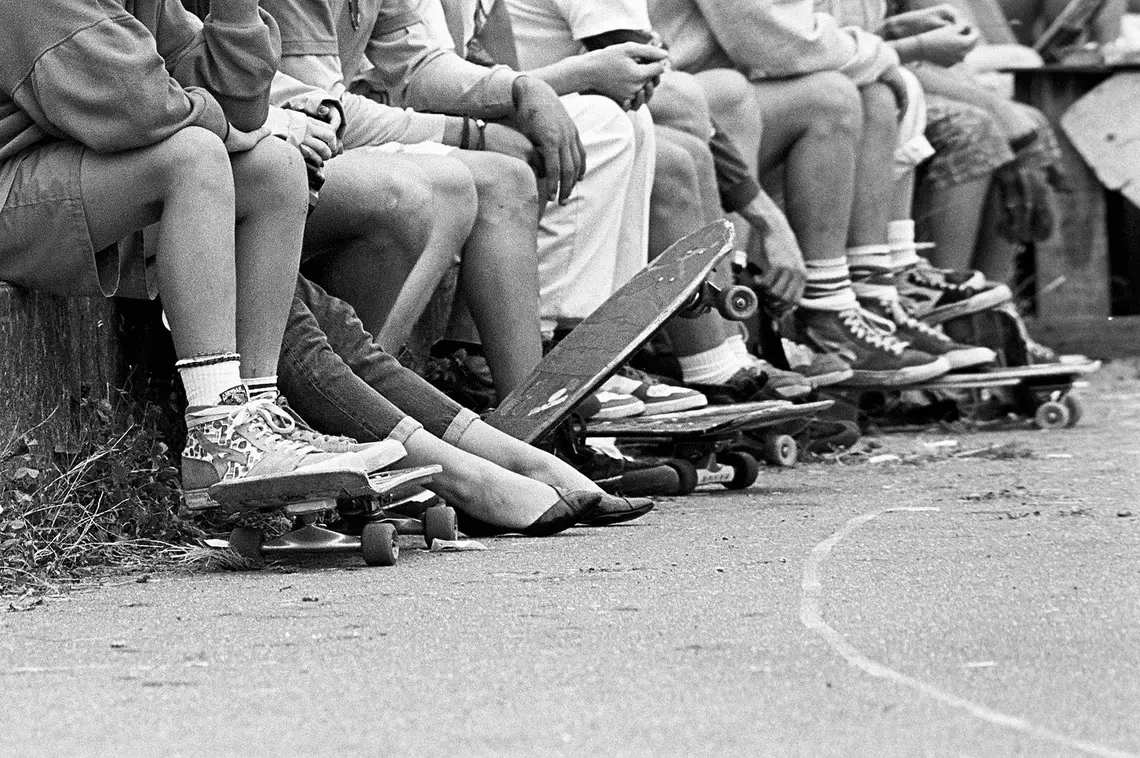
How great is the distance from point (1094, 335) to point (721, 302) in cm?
515

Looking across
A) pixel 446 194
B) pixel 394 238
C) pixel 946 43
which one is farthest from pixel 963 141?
pixel 394 238

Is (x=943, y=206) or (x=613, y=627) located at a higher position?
(x=613, y=627)

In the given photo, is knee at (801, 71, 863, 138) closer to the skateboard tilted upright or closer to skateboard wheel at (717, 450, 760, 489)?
skateboard wheel at (717, 450, 760, 489)

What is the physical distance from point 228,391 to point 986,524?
4.84ft

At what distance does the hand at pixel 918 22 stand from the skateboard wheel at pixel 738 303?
287 centimetres

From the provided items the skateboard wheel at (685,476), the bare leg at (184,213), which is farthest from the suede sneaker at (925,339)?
the bare leg at (184,213)

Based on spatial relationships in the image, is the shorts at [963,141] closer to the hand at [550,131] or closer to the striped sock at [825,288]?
the striped sock at [825,288]

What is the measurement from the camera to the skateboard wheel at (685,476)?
15.8 feet

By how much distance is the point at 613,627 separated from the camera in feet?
8.84

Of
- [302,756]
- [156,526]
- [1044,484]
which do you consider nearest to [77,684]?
[302,756]

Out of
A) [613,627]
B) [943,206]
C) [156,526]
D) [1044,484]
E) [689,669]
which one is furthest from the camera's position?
[943,206]

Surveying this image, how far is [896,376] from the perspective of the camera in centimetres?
631

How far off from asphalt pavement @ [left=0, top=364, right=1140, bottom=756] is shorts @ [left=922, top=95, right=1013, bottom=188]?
3695mm

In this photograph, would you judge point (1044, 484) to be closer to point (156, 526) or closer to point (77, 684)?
point (156, 526)
